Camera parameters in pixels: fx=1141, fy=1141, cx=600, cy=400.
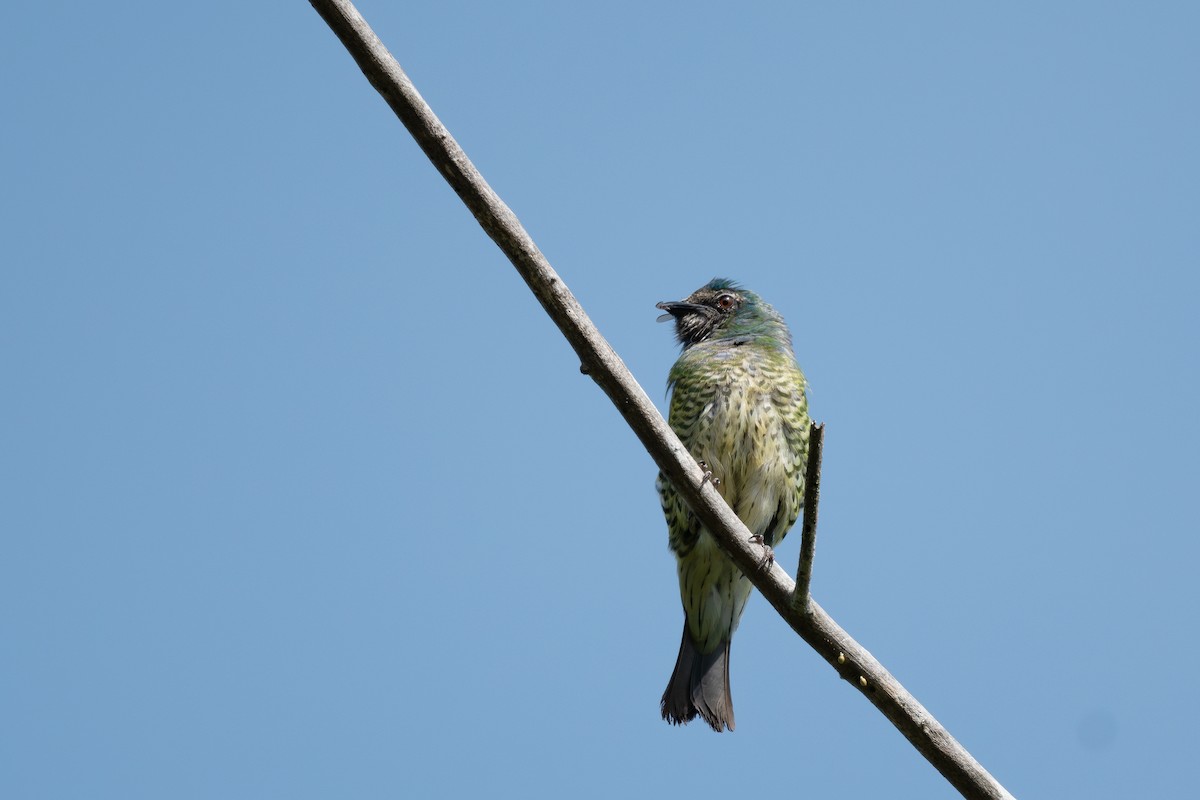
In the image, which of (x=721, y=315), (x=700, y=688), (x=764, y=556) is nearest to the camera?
(x=764, y=556)

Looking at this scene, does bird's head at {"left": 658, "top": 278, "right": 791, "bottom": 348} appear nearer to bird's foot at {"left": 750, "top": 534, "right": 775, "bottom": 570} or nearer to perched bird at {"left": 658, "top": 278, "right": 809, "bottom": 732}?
perched bird at {"left": 658, "top": 278, "right": 809, "bottom": 732}

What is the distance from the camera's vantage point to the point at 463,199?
3.55 meters

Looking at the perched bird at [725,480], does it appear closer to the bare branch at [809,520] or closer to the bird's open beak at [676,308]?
the bird's open beak at [676,308]

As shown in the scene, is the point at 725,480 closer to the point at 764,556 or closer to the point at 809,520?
the point at 764,556

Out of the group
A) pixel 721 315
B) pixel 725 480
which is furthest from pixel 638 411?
pixel 721 315

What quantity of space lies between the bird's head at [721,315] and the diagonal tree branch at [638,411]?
2617 mm

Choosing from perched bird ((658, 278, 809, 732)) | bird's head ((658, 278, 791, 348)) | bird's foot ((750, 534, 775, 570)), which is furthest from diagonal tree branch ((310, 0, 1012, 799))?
bird's head ((658, 278, 791, 348))

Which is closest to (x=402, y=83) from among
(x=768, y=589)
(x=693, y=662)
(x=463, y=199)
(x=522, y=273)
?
(x=463, y=199)

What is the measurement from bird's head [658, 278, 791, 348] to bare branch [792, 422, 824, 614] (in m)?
2.78

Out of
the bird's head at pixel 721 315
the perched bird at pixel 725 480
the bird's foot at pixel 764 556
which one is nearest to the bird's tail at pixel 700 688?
the perched bird at pixel 725 480

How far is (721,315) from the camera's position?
662 cm

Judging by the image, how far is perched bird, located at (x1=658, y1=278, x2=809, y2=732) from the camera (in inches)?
224

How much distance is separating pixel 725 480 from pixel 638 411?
2.13 metres

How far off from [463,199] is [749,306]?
330 centimetres
